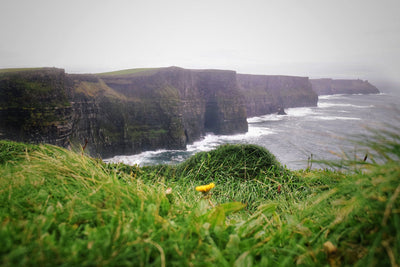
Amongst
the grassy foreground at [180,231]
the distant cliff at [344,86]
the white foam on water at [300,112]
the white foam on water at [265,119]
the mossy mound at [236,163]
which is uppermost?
the distant cliff at [344,86]

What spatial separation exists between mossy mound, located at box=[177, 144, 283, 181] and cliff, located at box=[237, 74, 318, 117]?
88.7m

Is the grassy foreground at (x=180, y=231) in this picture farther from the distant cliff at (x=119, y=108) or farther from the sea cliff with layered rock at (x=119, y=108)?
the sea cliff with layered rock at (x=119, y=108)

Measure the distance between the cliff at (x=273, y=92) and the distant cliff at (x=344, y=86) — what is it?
141 ft

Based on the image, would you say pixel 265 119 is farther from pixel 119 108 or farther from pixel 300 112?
pixel 119 108

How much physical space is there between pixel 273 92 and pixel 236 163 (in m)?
109

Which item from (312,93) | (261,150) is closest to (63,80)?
(261,150)

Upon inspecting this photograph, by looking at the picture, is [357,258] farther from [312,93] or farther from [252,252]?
[312,93]

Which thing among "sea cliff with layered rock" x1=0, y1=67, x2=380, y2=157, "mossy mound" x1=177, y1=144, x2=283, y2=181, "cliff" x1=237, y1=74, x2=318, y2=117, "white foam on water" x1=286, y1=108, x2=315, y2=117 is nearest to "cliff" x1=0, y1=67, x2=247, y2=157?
"sea cliff with layered rock" x1=0, y1=67, x2=380, y2=157

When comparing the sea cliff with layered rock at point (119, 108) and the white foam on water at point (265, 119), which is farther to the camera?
the white foam on water at point (265, 119)

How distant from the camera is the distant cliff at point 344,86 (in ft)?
483

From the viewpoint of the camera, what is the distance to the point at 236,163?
673cm

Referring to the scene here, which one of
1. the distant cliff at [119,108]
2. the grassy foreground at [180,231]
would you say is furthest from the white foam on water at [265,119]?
the grassy foreground at [180,231]

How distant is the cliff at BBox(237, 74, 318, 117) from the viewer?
9940 cm

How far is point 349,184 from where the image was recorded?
5.32ft
